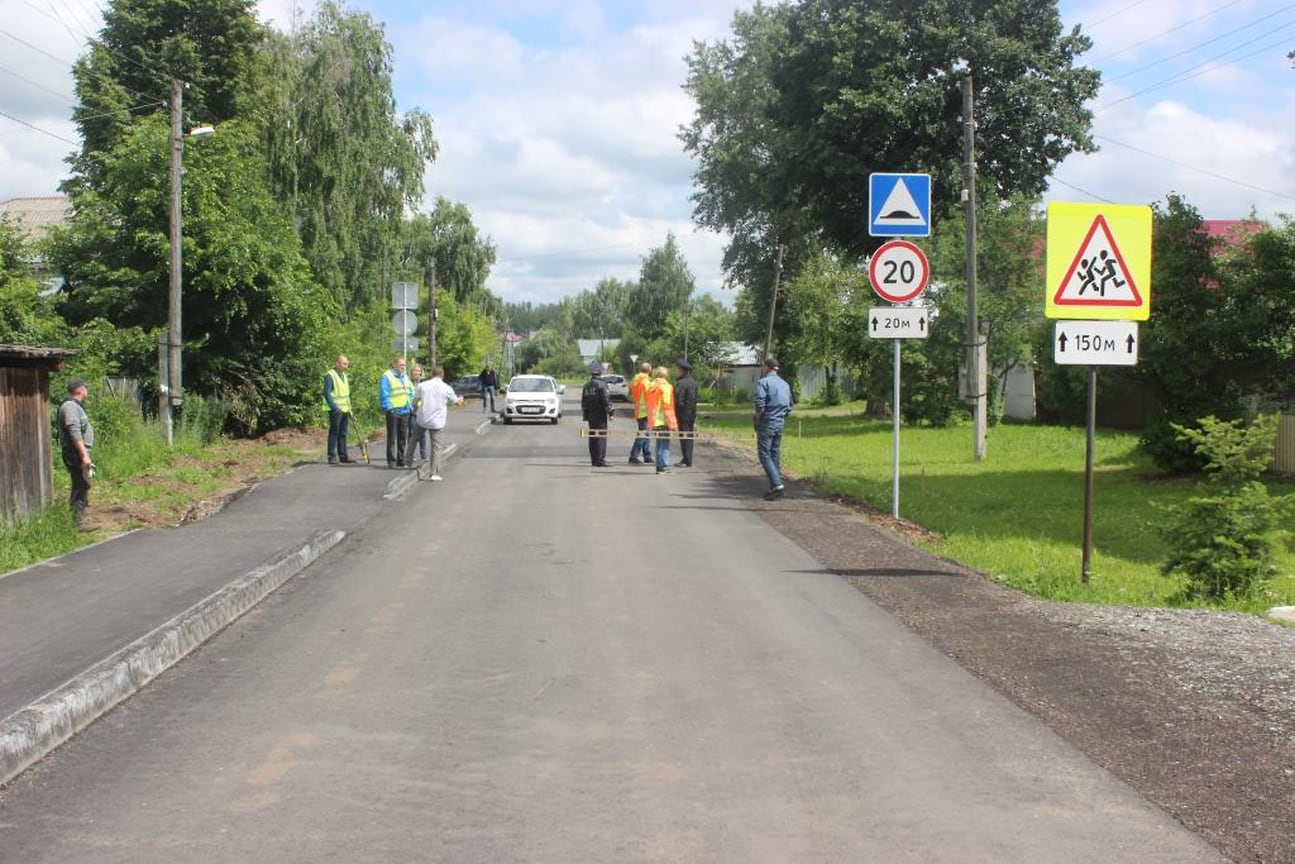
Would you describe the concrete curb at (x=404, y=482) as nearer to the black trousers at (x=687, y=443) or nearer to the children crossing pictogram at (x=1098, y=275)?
the black trousers at (x=687, y=443)

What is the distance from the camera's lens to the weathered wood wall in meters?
13.0

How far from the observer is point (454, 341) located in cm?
6644

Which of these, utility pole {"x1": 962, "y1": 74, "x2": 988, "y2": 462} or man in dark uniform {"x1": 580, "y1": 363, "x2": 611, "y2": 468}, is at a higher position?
utility pole {"x1": 962, "y1": 74, "x2": 988, "y2": 462}

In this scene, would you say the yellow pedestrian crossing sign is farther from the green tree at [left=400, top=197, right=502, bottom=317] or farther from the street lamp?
the green tree at [left=400, top=197, right=502, bottom=317]

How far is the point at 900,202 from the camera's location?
14383 millimetres

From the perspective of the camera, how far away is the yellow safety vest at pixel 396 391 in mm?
20656

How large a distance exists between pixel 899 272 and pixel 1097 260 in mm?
4765

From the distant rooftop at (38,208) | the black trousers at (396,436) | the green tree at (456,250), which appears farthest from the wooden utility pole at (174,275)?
the green tree at (456,250)

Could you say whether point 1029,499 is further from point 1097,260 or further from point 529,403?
point 529,403

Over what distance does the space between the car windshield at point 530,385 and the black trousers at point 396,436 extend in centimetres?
1844

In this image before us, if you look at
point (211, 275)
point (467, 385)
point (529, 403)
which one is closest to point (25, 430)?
point (211, 275)

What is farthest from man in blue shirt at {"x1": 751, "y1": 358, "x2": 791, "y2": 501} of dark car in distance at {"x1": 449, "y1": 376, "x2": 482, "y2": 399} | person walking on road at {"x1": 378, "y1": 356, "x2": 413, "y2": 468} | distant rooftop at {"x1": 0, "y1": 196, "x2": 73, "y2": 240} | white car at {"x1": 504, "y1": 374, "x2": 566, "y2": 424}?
dark car in distance at {"x1": 449, "y1": 376, "x2": 482, "y2": 399}

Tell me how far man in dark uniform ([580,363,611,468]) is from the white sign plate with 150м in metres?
12.5

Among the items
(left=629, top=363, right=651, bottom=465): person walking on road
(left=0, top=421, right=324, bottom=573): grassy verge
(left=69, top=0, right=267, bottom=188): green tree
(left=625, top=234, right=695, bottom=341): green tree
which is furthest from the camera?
(left=625, top=234, right=695, bottom=341): green tree
